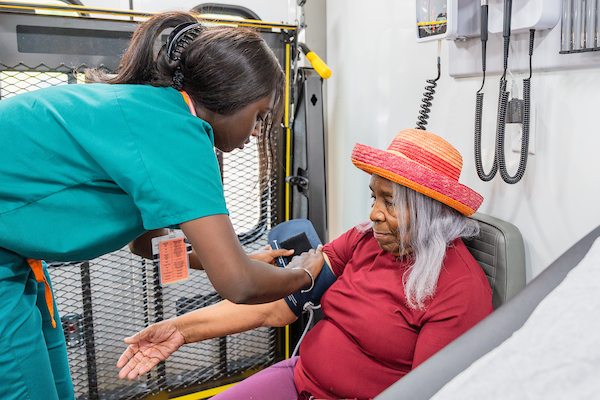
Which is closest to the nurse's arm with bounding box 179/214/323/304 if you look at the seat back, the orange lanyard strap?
the orange lanyard strap

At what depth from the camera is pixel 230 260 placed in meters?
1.00

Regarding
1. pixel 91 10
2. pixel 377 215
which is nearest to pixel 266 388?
pixel 377 215

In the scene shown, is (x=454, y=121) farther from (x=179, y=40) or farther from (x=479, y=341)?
(x=479, y=341)

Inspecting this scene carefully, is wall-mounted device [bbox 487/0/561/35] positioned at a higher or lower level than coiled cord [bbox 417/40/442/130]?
higher

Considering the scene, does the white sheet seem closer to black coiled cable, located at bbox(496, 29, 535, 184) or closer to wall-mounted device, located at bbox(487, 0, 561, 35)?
black coiled cable, located at bbox(496, 29, 535, 184)

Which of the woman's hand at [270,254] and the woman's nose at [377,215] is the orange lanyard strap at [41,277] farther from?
the woman's nose at [377,215]

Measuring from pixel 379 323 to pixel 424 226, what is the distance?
1.08 feet

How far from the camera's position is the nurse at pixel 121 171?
96 cm

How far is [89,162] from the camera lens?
3.25 feet

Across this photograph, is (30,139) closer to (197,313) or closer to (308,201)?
(197,313)

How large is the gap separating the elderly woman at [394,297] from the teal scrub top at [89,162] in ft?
1.90

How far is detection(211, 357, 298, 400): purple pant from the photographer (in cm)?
157

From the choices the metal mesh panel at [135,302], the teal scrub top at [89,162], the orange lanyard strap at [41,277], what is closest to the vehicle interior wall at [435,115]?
the metal mesh panel at [135,302]

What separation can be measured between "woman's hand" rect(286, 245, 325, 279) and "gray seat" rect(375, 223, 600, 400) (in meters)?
0.97
